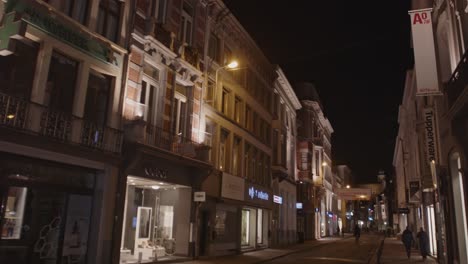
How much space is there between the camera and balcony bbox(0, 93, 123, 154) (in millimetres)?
11234

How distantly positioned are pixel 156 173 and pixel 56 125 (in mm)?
5269

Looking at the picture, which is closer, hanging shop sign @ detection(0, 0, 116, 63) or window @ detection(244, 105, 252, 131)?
hanging shop sign @ detection(0, 0, 116, 63)

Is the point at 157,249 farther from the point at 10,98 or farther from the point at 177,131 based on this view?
the point at 10,98

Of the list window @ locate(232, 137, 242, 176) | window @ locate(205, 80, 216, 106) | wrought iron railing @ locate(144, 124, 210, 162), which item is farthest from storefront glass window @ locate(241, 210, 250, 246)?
wrought iron railing @ locate(144, 124, 210, 162)

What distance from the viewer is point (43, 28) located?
41.2 feet

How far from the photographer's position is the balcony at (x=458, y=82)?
483 inches

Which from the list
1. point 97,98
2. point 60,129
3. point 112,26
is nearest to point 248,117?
point 112,26

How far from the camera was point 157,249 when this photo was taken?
17.9m

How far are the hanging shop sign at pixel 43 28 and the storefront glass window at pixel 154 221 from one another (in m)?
5.20

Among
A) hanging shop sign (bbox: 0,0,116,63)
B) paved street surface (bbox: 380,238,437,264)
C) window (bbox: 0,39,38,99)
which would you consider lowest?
paved street surface (bbox: 380,238,437,264)

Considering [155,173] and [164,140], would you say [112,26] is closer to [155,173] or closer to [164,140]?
[164,140]

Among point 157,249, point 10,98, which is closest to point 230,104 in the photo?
point 157,249

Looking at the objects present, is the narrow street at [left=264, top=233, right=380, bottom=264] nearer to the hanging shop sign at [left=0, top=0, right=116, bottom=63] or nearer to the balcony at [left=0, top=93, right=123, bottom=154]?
the balcony at [left=0, top=93, right=123, bottom=154]

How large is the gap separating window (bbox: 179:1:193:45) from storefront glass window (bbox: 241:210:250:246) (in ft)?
40.6
